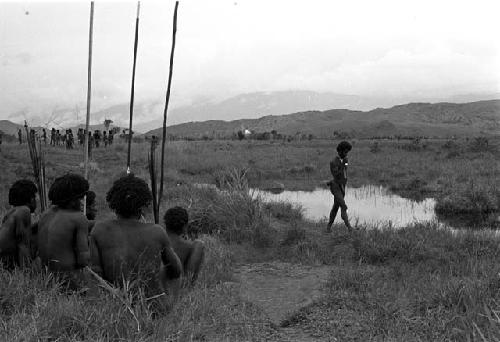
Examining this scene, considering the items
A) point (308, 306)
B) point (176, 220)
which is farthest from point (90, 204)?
point (308, 306)

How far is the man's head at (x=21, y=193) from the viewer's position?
484 centimetres

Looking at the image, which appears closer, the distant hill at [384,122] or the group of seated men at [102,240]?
the group of seated men at [102,240]

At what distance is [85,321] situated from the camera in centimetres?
336

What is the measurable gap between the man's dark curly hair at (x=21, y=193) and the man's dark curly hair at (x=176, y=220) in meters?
1.32

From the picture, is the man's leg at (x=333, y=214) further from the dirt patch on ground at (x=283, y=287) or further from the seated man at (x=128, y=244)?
the seated man at (x=128, y=244)

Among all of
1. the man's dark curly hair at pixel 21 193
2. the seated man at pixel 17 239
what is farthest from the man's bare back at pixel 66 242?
the man's dark curly hair at pixel 21 193

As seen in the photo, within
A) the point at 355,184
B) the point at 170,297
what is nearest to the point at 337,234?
the point at 170,297

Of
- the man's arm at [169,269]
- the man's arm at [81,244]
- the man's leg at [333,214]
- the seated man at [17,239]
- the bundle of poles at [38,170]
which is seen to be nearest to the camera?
the man's arm at [169,269]

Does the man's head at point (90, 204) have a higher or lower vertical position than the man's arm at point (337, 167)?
lower

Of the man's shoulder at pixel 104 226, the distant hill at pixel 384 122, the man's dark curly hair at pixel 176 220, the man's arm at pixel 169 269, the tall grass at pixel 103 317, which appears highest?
the distant hill at pixel 384 122

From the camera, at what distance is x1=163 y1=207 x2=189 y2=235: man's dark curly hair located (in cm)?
495

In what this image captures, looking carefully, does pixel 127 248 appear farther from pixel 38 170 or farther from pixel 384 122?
pixel 384 122

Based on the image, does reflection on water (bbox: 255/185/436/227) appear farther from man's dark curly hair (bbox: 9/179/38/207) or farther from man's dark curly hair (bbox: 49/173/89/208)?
man's dark curly hair (bbox: 49/173/89/208)

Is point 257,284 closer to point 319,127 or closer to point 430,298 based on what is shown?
point 430,298
